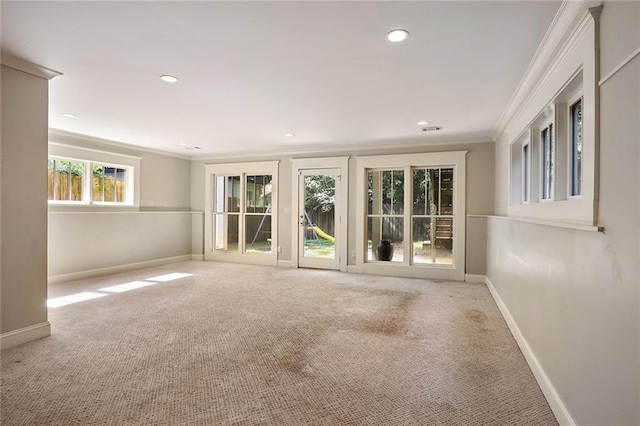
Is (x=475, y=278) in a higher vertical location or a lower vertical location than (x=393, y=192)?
lower

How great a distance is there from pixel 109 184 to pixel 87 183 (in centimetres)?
40

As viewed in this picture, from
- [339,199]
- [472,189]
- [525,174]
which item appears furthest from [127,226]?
[525,174]

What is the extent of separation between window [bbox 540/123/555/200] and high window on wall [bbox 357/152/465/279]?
2283mm

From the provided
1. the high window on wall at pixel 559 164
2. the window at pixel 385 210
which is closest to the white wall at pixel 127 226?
the window at pixel 385 210

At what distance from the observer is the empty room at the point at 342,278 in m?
1.62

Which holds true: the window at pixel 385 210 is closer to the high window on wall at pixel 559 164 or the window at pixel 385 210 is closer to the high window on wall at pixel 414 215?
the high window on wall at pixel 414 215

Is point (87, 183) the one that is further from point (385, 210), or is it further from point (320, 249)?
point (385, 210)

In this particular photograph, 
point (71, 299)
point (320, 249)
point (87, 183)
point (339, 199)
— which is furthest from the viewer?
point (320, 249)

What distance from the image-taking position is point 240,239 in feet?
23.2

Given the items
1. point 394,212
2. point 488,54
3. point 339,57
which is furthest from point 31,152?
point 394,212

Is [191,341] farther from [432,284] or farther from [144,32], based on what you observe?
[432,284]

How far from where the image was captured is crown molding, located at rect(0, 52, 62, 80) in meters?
2.54

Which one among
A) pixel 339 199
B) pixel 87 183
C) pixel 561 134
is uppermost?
pixel 561 134

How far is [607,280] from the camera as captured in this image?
1377mm
